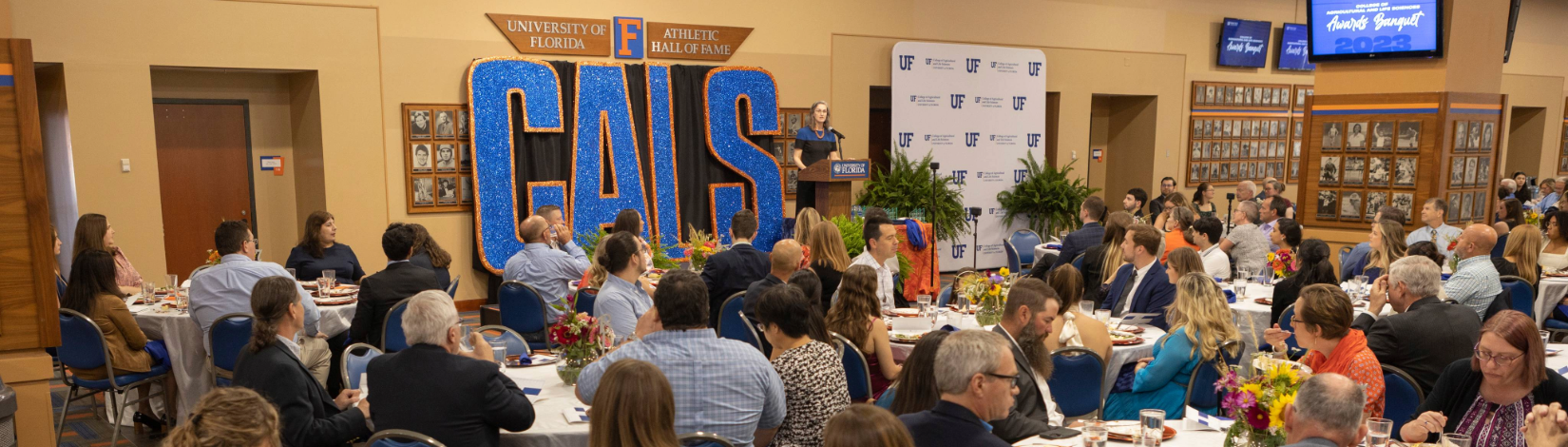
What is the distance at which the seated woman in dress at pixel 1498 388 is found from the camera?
336 cm

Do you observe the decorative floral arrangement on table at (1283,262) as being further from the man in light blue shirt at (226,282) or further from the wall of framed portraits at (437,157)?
the wall of framed portraits at (437,157)

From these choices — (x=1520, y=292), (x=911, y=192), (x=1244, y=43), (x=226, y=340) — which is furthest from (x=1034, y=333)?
(x=1244, y=43)

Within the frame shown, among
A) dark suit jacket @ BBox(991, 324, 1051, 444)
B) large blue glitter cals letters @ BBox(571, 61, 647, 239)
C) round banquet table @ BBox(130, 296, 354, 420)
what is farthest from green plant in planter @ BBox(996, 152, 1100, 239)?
round banquet table @ BBox(130, 296, 354, 420)

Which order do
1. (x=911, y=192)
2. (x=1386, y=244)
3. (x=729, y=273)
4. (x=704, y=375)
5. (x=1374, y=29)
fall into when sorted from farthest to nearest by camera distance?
(x=911, y=192) → (x=1374, y=29) → (x=1386, y=244) → (x=729, y=273) → (x=704, y=375)

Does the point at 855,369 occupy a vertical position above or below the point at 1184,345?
below

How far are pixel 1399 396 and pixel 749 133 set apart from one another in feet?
25.4

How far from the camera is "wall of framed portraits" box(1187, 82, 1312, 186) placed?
1500cm

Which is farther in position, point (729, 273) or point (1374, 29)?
point (1374, 29)

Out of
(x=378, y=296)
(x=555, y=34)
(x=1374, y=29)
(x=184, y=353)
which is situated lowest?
(x=184, y=353)

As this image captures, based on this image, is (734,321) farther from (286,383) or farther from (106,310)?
(106,310)

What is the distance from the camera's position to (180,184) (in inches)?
360

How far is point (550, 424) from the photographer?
3.73 meters

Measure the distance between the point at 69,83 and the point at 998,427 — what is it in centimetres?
799

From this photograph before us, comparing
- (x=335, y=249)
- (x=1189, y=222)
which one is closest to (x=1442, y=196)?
(x=1189, y=222)
